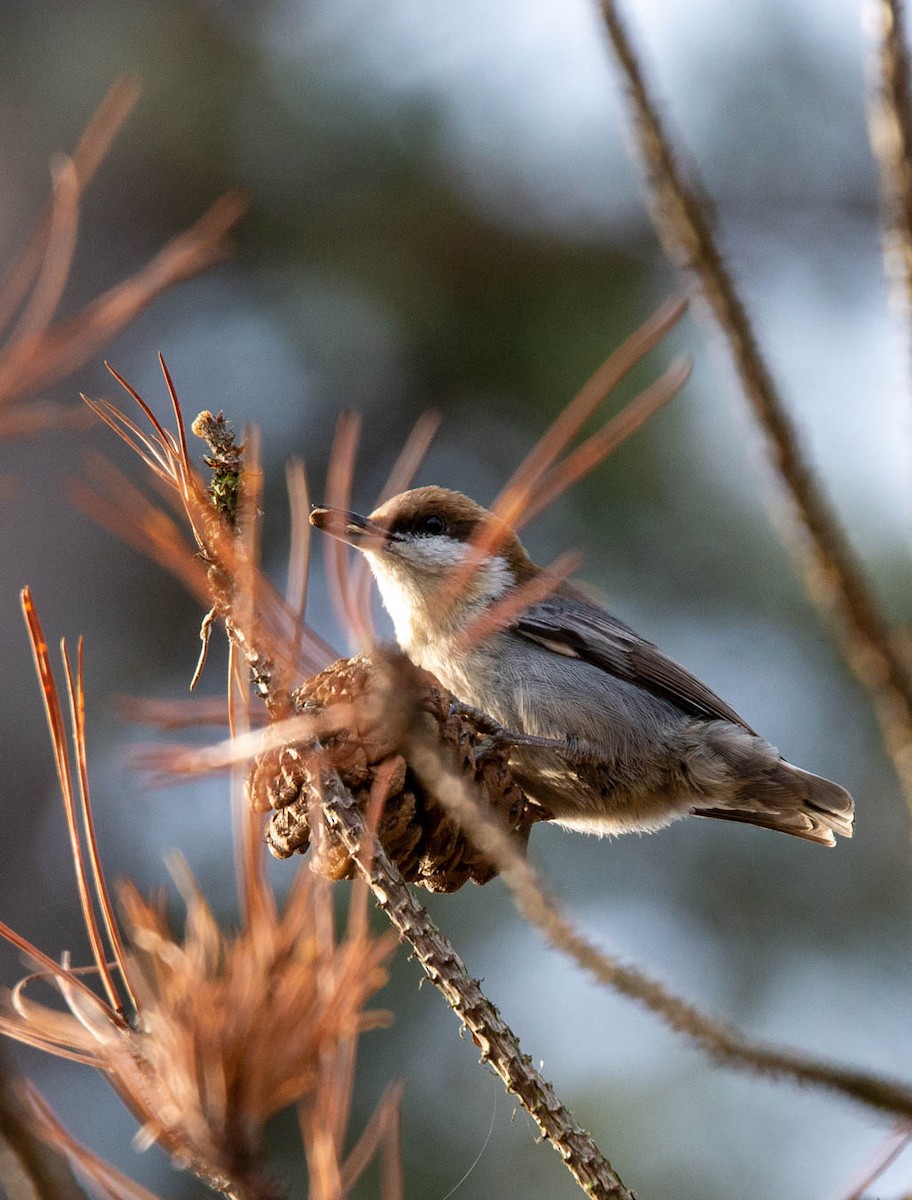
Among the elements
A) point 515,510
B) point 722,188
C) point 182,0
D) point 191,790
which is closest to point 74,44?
point 182,0

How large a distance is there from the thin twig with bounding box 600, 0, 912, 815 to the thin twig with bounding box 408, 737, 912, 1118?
0.24 m

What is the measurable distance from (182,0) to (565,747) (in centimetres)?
567

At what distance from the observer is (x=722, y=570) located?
21.6 feet

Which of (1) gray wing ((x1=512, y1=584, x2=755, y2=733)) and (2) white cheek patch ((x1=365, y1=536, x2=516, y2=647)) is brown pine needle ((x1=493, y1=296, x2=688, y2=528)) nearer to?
(2) white cheek patch ((x1=365, y1=536, x2=516, y2=647))

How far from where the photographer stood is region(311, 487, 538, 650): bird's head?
143 inches

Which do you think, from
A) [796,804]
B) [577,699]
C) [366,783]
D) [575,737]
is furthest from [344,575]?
[796,804]

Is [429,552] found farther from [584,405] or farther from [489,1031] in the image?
[584,405]

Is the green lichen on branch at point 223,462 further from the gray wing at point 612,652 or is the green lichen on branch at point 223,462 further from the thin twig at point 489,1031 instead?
the gray wing at point 612,652

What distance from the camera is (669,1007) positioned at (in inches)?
44.1

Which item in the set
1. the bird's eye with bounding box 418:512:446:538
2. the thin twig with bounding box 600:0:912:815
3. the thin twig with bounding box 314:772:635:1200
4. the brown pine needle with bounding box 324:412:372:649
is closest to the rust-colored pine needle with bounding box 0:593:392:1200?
the thin twig with bounding box 314:772:635:1200

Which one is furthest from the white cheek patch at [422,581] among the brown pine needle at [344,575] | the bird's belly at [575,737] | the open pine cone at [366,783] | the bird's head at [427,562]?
the brown pine needle at [344,575]

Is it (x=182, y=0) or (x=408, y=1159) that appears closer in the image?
(x=408, y=1159)

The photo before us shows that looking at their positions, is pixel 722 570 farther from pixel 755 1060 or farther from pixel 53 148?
pixel 755 1060

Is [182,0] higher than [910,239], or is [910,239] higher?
[182,0]
